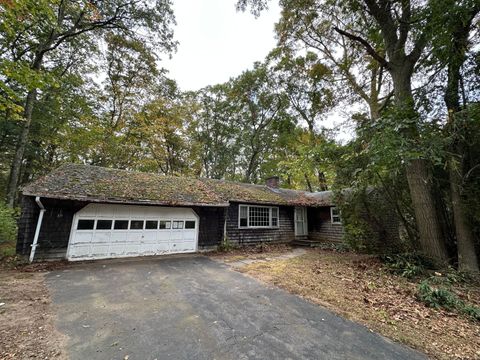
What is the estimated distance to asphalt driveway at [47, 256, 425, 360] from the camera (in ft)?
9.19

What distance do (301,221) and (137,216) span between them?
10.3 meters

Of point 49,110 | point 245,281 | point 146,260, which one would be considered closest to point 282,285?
point 245,281

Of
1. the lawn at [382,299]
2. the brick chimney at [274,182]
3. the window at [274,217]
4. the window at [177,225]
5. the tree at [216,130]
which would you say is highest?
the tree at [216,130]

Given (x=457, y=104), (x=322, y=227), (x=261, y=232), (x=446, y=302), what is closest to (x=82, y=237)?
(x=261, y=232)

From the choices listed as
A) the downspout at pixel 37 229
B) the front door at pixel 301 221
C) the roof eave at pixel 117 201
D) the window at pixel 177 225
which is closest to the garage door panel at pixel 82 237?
the downspout at pixel 37 229

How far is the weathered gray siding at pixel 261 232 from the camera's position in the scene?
11.3 meters

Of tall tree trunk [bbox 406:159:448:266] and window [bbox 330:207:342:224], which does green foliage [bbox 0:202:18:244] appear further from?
window [bbox 330:207:342:224]

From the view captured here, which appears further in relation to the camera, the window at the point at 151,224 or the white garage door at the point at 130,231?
the window at the point at 151,224

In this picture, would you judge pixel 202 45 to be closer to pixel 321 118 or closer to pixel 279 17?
pixel 279 17

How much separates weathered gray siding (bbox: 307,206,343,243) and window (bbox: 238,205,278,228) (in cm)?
312

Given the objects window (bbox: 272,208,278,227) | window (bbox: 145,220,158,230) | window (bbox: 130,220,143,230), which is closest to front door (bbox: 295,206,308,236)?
window (bbox: 272,208,278,227)

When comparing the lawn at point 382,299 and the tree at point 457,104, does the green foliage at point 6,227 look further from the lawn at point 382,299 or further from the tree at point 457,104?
the tree at point 457,104

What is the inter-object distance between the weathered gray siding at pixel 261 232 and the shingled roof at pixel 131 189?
0.83 m

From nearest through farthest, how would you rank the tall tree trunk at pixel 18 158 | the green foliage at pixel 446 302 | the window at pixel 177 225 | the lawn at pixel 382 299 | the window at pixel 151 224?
the lawn at pixel 382 299 < the green foliage at pixel 446 302 < the window at pixel 151 224 < the window at pixel 177 225 < the tall tree trunk at pixel 18 158
